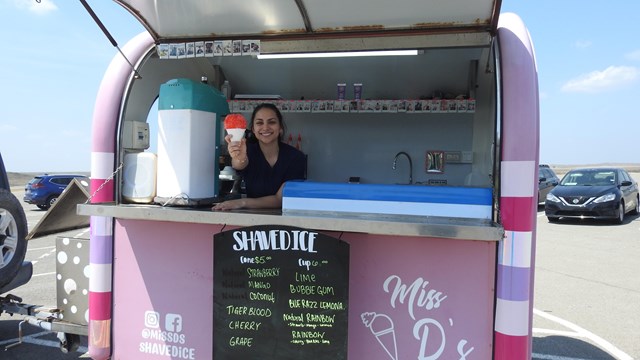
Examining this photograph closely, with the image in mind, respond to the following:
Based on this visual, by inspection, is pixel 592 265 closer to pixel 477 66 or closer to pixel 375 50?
pixel 477 66

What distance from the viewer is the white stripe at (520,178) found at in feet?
6.59

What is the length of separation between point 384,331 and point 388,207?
57 cm

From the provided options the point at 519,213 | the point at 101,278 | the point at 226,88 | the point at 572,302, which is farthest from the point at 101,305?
the point at 572,302

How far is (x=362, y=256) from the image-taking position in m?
2.17

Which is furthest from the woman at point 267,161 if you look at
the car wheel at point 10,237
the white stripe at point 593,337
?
the white stripe at point 593,337

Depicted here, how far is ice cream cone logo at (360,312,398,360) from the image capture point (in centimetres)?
213

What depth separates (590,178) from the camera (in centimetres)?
1253

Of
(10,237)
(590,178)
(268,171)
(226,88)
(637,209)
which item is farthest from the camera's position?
(637,209)

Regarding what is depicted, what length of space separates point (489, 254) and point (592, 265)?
640 centimetres

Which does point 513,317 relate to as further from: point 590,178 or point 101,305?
point 590,178

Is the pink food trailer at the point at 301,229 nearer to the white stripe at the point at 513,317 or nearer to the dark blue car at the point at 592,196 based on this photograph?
the white stripe at the point at 513,317

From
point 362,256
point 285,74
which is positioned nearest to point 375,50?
point 362,256

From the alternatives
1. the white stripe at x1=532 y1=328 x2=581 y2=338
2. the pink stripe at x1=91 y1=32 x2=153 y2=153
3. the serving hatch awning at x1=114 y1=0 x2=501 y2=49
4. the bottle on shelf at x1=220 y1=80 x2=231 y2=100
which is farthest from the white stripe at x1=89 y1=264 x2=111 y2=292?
the white stripe at x1=532 y1=328 x2=581 y2=338

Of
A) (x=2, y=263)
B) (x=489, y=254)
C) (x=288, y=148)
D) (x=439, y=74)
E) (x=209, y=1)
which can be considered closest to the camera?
(x=489, y=254)
